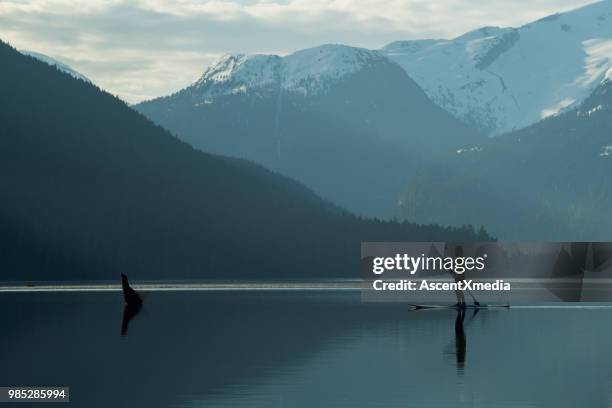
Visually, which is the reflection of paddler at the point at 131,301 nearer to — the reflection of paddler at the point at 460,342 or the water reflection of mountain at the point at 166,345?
the water reflection of mountain at the point at 166,345

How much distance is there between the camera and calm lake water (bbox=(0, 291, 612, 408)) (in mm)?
72250

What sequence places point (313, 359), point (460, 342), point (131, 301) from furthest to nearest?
point (131, 301), point (460, 342), point (313, 359)

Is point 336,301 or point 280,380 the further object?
point 336,301

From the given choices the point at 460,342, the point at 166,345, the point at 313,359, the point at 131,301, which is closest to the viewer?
the point at 313,359

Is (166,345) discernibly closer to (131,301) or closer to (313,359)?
(313,359)

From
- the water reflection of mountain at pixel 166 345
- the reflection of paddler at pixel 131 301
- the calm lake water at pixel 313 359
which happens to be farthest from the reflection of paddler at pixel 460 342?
the reflection of paddler at pixel 131 301

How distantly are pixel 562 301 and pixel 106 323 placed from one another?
79.8m

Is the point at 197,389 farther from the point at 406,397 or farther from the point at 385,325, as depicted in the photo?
the point at 385,325

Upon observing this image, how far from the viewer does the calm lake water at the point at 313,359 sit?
237 ft

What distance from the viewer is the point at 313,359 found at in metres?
91.1

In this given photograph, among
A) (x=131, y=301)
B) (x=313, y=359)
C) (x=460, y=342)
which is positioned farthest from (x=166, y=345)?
(x=131, y=301)

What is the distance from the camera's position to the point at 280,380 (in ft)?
260

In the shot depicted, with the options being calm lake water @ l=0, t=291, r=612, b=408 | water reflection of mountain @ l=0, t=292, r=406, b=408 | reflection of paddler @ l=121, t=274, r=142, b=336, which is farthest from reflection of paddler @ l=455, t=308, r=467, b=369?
reflection of paddler @ l=121, t=274, r=142, b=336

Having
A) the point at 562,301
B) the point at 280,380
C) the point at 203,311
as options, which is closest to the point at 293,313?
the point at 203,311
